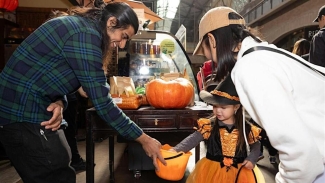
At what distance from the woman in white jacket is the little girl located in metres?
0.83

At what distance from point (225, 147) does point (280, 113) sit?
47.2 inches

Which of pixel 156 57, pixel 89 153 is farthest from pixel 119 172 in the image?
pixel 156 57

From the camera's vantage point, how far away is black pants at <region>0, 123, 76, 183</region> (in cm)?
138

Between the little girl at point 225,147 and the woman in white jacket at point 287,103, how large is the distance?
830 mm

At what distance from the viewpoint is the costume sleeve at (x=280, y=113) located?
34.8 inches

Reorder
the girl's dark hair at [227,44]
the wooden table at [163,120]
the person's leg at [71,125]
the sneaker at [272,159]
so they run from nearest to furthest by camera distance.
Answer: the girl's dark hair at [227,44]
the wooden table at [163,120]
the person's leg at [71,125]
the sneaker at [272,159]

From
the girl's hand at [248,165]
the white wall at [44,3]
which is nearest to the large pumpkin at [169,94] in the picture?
the girl's hand at [248,165]

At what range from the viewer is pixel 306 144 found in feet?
2.88


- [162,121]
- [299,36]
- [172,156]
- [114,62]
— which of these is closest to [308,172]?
[172,156]

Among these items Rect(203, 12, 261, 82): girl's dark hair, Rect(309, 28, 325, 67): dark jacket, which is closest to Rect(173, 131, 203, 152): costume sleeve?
Rect(203, 12, 261, 82): girl's dark hair

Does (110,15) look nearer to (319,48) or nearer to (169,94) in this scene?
(169,94)

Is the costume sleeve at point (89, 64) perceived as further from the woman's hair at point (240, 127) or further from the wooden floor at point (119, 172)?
the wooden floor at point (119, 172)

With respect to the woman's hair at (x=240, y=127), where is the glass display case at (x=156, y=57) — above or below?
above

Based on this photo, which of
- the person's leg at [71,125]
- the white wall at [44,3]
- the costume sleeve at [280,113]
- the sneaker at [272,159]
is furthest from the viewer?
the white wall at [44,3]
